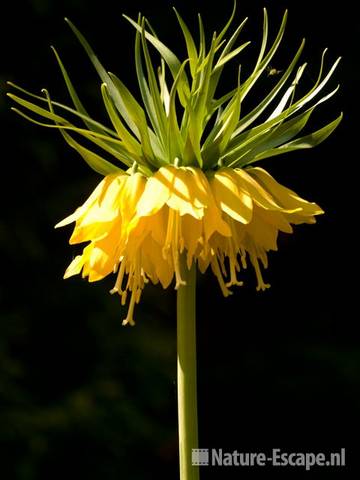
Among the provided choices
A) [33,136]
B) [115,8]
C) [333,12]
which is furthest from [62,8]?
[333,12]

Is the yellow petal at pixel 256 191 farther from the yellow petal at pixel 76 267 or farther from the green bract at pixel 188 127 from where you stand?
the yellow petal at pixel 76 267

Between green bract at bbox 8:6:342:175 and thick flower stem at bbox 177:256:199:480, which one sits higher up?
green bract at bbox 8:6:342:175

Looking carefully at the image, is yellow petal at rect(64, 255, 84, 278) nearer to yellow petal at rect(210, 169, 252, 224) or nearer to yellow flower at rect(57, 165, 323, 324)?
yellow flower at rect(57, 165, 323, 324)

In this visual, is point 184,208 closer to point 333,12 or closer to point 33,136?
point 33,136

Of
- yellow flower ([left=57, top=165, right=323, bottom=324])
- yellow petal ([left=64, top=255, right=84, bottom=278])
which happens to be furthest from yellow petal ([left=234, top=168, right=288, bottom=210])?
yellow petal ([left=64, top=255, right=84, bottom=278])

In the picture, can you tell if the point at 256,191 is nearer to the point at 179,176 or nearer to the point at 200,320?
the point at 179,176

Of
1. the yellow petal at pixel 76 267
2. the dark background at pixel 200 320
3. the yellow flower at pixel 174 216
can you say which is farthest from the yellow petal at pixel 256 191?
the dark background at pixel 200 320

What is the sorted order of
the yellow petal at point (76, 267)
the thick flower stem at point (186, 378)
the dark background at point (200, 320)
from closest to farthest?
the thick flower stem at point (186, 378) → the yellow petal at point (76, 267) → the dark background at point (200, 320)
